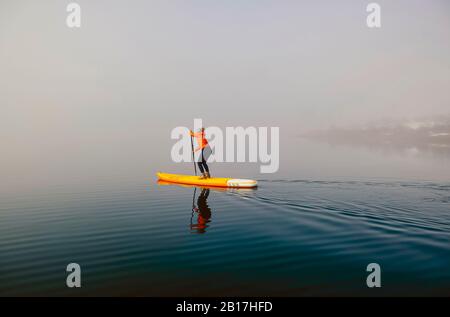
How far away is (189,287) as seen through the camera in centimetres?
773

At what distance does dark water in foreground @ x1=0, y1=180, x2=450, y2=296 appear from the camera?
785cm

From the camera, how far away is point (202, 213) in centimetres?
1563

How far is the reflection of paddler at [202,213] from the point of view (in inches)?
512

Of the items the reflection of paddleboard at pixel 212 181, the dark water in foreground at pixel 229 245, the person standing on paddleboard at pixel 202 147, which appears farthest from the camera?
the person standing on paddleboard at pixel 202 147

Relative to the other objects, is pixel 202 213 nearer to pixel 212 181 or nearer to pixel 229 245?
pixel 229 245

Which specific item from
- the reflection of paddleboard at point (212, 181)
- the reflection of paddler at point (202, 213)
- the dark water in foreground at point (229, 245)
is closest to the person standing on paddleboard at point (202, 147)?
the reflection of paddleboard at point (212, 181)

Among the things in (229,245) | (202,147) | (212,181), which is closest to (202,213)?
(229,245)

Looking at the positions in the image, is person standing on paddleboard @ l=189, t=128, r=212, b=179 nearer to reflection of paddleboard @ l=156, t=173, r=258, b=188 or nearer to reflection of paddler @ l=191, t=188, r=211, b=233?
reflection of paddleboard @ l=156, t=173, r=258, b=188

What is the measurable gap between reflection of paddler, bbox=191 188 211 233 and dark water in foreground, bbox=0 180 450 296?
0.05 meters

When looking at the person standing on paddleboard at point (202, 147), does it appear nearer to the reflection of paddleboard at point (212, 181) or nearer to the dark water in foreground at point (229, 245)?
the reflection of paddleboard at point (212, 181)

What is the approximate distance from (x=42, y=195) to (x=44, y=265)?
12.9 metres

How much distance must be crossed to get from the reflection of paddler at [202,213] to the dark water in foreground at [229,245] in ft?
0.17

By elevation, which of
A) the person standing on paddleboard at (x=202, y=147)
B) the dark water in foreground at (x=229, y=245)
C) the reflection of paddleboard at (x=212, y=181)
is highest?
the person standing on paddleboard at (x=202, y=147)
